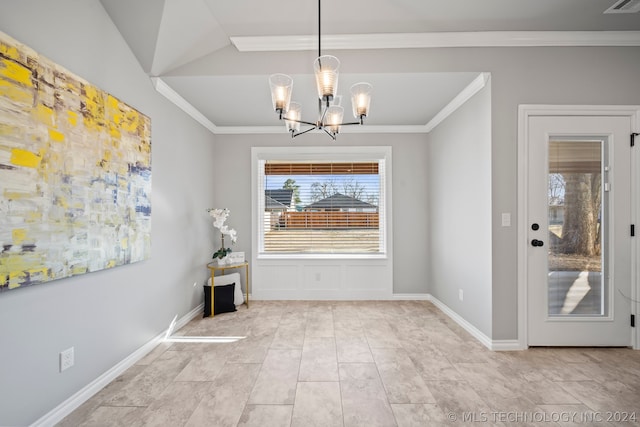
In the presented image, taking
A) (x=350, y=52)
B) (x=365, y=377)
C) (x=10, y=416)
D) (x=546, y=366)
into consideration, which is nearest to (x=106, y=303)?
(x=10, y=416)

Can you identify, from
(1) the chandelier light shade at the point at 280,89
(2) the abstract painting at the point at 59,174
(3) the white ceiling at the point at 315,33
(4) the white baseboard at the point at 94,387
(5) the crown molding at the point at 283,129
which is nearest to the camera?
(2) the abstract painting at the point at 59,174

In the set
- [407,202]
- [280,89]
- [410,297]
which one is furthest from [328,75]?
[410,297]

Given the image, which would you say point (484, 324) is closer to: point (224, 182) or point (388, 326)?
point (388, 326)

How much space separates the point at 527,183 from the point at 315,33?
2414 millimetres

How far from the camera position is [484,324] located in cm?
288

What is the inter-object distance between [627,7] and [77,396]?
16.5 ft

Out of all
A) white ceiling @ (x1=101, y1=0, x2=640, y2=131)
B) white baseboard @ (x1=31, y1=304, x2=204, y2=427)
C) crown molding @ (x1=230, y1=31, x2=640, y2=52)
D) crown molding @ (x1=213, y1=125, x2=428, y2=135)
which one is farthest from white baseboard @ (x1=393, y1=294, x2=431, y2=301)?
crown molding @ (x1=230, y1=31, x2=640, y2=52)

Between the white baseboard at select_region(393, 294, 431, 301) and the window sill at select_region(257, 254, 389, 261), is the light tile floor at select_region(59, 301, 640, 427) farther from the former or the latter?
the window sill at select_region(257, 254, 389, 261)

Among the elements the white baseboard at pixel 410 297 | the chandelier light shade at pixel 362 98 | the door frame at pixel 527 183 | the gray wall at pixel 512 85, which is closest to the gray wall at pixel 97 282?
the chandelier light shade at pixel 362 98

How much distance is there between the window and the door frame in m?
1.98

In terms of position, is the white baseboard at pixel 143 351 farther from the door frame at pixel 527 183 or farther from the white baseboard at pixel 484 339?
the door frame at pixel 527 183

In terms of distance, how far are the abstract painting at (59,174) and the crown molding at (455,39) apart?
4.68 feet

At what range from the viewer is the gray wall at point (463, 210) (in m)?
2.86

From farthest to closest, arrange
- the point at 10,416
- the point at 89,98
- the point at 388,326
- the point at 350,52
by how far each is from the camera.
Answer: the point at 388,326 < the point at 350,52 < the point at 89,98 < the point at 10,416
